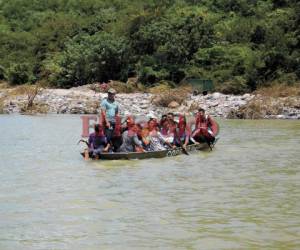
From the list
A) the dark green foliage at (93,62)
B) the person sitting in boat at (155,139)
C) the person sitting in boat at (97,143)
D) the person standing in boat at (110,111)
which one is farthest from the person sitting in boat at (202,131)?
the dark green foliage at (93,62)

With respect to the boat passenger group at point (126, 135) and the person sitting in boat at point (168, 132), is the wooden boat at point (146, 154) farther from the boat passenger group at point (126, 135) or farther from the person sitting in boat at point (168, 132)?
the person sitting in boat at point (168, 132)

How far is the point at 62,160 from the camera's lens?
17281 mm

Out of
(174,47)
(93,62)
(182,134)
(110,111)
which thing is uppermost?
(174,47)

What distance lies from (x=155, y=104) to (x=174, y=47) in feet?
29.1

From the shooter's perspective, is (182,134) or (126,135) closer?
(126,135)

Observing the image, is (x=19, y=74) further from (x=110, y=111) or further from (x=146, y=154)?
(x=146, y=154)

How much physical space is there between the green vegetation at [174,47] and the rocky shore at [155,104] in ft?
13.0

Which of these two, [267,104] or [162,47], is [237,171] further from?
[162,47]

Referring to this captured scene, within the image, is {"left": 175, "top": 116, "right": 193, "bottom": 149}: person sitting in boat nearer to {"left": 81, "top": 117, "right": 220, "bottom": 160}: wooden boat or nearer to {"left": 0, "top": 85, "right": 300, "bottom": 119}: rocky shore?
{"left": 81, "top": 117, "right": 220, "bottom": 160}: wooden boat

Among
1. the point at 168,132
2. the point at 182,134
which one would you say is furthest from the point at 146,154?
the point at 182,134

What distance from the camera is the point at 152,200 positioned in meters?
11.4

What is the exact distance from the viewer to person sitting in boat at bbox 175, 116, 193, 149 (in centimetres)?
1859

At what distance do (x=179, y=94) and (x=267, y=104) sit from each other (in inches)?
246

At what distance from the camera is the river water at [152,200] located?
8812 mm
